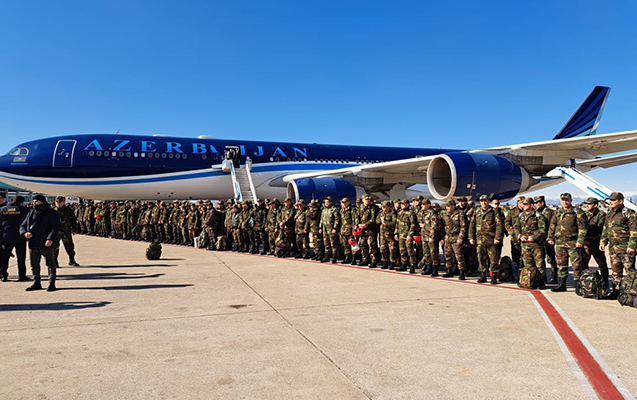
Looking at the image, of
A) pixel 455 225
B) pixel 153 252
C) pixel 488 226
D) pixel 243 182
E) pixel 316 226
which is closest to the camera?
pixel 488 226

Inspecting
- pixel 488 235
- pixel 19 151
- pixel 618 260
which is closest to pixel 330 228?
pixel 488 235

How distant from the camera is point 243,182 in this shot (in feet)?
52.4

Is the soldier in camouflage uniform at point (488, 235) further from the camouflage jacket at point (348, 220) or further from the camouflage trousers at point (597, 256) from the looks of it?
the camouflage jacket at point (348, 220)

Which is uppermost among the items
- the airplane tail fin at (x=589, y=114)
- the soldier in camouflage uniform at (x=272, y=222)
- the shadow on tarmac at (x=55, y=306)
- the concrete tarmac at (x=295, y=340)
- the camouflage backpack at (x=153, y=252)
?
the airplane tail fin at (x=589, y=114)

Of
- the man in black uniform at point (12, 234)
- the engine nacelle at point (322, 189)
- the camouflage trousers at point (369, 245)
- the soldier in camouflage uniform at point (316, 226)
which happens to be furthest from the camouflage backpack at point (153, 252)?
the engine nacelle at point (322, 189)

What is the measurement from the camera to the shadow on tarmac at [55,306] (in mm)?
5363

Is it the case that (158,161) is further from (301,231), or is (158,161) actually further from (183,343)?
(183,343)

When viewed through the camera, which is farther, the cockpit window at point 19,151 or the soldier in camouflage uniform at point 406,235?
the cockpit window at point 19,151

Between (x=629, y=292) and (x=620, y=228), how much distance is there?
877mm

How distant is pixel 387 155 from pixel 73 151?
12.7m

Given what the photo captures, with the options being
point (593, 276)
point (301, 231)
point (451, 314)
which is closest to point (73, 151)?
point (301, 231)

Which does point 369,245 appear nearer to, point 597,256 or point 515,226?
point 515,226

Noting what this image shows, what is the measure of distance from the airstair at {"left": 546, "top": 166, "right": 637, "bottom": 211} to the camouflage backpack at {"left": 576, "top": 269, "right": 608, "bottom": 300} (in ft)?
18.4

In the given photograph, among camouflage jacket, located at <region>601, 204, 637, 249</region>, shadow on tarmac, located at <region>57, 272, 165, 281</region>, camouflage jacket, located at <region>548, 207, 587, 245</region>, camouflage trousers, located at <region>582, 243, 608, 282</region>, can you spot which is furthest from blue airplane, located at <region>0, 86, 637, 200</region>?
shadow on tarmac, located at <region>57, 272, 165, 281</region>
